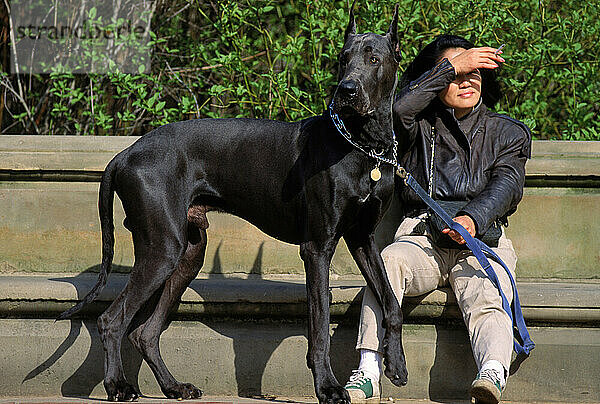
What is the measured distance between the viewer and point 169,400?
13.3 ft

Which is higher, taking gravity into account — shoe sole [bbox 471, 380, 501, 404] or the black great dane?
the black great dane

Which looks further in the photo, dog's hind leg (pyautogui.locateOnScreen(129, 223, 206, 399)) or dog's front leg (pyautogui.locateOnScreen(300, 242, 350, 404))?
dog's hind leg (pyautogui.locateOnScreen(129, 223, 206, 399))

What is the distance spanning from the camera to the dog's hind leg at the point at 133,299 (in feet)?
12.8

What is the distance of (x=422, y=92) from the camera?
4.19m

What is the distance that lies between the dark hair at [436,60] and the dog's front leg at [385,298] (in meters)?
1.18

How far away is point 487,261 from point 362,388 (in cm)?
87

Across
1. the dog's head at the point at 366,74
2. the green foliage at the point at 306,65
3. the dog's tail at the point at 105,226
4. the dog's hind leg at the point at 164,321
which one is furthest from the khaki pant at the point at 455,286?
the green foliage at the point at 306,65

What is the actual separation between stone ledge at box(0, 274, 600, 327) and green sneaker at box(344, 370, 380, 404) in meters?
0.53

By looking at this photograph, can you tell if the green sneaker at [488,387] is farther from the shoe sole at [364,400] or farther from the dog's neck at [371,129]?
the dog's neck at [371,129]

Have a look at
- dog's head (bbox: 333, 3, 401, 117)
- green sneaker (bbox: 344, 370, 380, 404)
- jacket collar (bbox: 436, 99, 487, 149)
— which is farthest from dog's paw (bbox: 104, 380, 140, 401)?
jacket collar (bbox: 436, 99, 487, 149)

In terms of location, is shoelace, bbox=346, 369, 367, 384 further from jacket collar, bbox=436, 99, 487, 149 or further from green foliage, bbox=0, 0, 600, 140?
green foliage, bbox=0, 0, 600, 140

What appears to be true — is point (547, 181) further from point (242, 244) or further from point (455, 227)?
point (242, 244)

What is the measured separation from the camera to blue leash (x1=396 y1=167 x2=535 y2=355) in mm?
3921

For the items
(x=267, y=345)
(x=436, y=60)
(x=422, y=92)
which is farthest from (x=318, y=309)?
(x=436, y=60)
